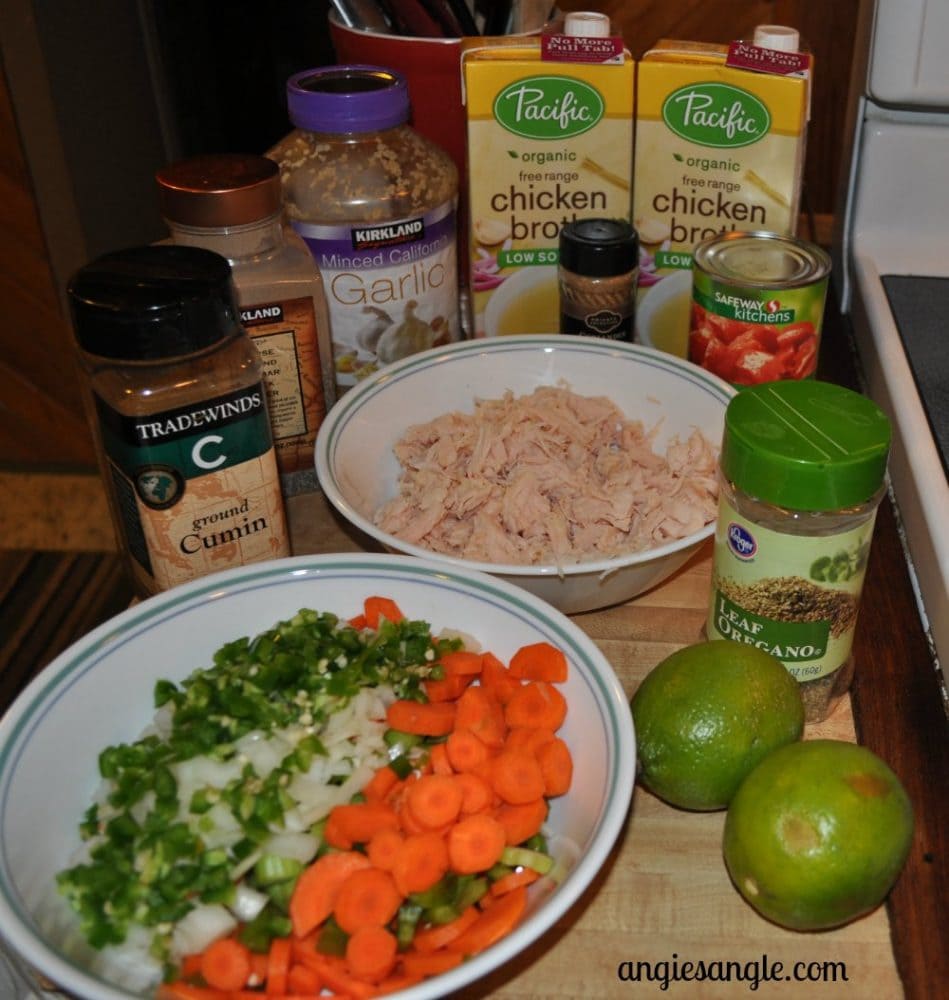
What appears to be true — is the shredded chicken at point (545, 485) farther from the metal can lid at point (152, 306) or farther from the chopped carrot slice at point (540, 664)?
the metal can lid at point (152, 306)

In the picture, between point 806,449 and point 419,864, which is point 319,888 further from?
point 806,449

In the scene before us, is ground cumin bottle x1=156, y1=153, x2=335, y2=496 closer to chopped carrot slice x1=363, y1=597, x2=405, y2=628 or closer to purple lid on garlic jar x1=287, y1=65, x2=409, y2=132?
purple lid on garlic jar x1=287, y1=65, x2=409, y2=132

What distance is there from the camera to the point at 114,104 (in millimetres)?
1571

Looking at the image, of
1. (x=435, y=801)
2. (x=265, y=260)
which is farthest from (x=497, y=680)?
(x=265, y=260)

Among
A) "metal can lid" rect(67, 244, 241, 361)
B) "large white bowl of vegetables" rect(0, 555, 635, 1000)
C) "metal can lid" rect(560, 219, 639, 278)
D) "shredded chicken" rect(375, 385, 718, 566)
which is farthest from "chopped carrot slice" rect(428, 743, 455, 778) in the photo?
"metal can lid" rect(560, 219, 639, 278)

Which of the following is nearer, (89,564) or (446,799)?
(446,799)

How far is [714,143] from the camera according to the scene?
1.23m

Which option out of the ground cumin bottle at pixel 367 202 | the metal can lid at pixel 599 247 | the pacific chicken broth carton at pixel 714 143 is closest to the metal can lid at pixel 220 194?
the ground cumin bottle at pixel 367 202

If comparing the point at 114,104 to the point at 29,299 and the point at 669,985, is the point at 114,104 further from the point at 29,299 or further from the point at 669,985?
the point at 669,985

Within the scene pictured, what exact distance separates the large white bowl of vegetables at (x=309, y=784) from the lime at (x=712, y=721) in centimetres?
5

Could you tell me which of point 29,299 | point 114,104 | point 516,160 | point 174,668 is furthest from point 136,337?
point 29,299

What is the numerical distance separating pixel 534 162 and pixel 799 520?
62 centimetres

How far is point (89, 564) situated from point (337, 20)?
3.57ft

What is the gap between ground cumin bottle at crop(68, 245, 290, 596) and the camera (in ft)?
2.88
